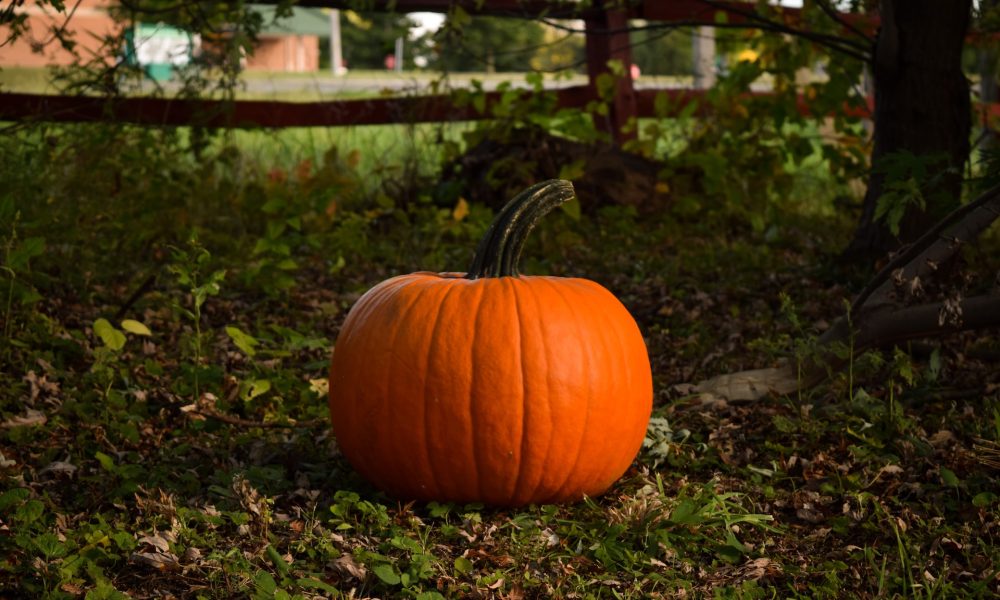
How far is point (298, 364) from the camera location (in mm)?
4301

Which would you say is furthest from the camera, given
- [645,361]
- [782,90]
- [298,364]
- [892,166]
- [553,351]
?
[782,90]

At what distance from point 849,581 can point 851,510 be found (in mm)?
394

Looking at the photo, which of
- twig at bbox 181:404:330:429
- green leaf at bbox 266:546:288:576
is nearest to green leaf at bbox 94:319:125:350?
twig at bbox 181:404:330:429

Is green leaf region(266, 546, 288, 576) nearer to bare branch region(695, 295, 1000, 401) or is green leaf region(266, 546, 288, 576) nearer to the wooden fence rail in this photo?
bare branch region(695, 295, 1000, 401)

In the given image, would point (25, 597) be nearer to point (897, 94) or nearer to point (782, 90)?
point (897, 94)

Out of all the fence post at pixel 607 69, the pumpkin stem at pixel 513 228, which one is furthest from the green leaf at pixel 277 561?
the fence post at pixel 607 69

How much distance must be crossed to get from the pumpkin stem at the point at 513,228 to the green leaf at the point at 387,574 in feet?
2.95

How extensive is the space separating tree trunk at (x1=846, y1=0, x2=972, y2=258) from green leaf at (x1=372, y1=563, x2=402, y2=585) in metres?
3.18

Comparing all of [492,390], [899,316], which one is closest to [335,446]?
[492,390]

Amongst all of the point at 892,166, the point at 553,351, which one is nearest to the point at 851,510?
the point at 553,351

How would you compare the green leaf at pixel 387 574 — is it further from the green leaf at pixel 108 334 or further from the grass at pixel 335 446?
the green leaf at pixel 108 334

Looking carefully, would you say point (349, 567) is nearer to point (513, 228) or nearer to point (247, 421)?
point (513, 228)

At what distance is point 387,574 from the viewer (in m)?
2.48

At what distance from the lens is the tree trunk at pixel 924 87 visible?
191 inches
